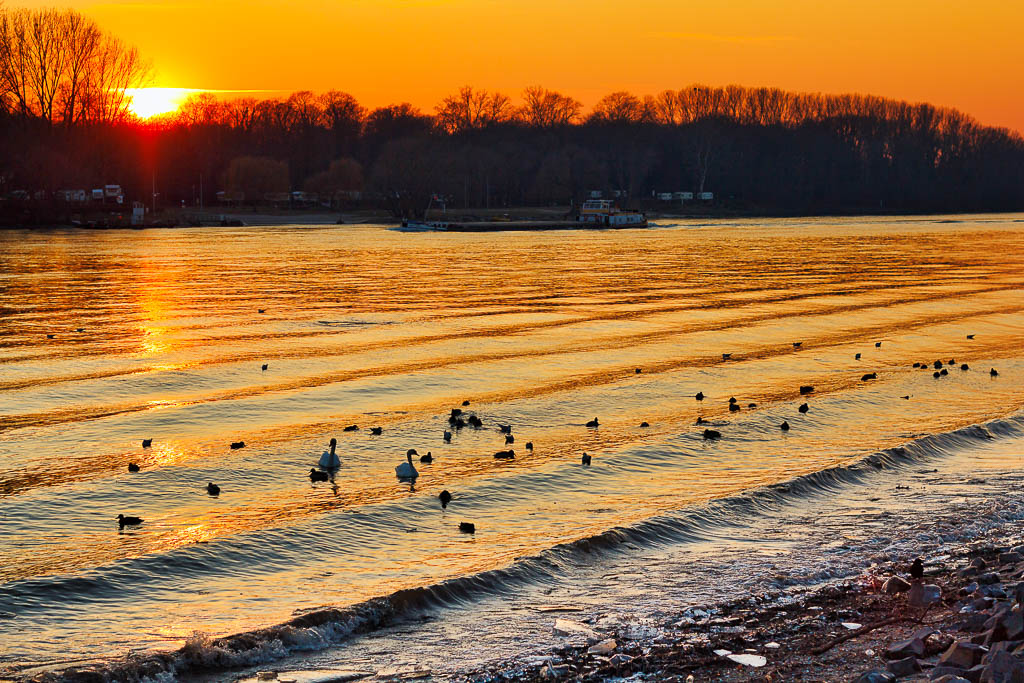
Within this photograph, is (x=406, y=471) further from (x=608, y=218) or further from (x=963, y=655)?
(x=608, y=218)

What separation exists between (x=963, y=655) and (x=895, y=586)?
2.61m

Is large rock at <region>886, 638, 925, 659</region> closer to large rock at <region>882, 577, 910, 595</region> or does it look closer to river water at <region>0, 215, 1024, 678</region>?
large rock at <region>882, 577, 910, 595</region>

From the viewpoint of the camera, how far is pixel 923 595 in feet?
34.3

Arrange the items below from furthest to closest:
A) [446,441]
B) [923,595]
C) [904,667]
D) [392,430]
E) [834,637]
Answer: [392,430], [446,441], [923,595], [834,637], [904,667]

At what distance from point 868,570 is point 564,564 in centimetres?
318

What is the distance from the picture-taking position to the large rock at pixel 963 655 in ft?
27.0

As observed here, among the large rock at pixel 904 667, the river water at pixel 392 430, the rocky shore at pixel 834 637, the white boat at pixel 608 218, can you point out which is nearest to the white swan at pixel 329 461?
the river water at pixel 392 430

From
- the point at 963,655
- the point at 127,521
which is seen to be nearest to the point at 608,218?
the point at 127,521

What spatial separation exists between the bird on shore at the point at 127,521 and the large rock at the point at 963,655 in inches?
359

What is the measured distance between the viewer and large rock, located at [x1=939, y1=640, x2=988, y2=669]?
8.24 m

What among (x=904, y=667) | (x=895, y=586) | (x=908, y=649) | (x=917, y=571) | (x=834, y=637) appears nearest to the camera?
(x=904, y=667)

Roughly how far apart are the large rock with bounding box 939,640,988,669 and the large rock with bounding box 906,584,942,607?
78.4 inches

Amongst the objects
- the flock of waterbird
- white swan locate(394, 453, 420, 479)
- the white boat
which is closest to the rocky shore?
the flock of waterbird

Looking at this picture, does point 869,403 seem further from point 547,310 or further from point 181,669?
point 547,310
